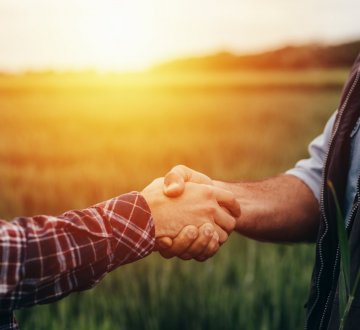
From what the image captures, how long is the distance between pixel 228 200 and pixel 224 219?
5 cm

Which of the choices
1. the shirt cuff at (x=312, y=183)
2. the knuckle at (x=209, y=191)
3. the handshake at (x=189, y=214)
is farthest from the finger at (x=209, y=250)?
the shirt cuff at (x=312, y=183)

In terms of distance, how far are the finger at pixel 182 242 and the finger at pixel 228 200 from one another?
0.35 feet

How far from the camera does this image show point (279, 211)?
69.2 inches

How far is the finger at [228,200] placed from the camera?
177 centimetres

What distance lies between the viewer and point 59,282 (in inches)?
50.9

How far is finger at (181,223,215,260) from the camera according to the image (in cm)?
175

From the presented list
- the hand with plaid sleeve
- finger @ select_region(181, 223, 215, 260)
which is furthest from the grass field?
the hand with plaid sleeve

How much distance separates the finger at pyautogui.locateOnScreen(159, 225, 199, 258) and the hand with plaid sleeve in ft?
0.15

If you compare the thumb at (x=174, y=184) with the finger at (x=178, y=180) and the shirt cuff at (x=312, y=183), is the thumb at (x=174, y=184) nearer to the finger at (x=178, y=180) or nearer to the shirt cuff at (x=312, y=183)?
the finger at (x=178, y=180)

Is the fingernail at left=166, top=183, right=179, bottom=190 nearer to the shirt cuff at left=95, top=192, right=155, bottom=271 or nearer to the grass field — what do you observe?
the shirt cuff at left=95, top=192, right=155, bottom=271

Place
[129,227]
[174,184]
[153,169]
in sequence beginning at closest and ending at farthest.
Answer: [129,227]
[174,184]
[153,169]

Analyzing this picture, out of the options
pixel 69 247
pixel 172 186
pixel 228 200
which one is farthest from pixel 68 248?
pixel 228 200

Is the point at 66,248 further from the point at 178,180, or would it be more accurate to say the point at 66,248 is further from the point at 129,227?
the point at 178,180

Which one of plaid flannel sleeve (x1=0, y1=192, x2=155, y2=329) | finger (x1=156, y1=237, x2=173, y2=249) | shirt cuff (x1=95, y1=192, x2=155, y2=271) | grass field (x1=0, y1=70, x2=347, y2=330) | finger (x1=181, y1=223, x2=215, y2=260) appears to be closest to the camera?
plaid flannel sleeve (x1=0, y1=192, x2=155, y2=329)
